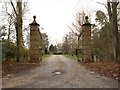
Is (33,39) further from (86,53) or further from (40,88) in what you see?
(40,88)

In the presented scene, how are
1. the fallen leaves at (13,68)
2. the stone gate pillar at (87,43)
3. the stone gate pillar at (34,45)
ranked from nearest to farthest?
the fallen leaves at (13,68) → the stone gate pillar at (87,43) → the stone gate pillar at (34,45)

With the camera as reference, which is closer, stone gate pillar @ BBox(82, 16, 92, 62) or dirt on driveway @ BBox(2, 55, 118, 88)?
dirt on driveway @ BBox(2, 55, 118, 88)

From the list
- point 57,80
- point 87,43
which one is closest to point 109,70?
point 57,80

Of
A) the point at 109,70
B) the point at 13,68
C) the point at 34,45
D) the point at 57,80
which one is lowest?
the point at 57,80

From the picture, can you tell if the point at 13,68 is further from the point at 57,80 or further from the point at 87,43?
the point at 87,43

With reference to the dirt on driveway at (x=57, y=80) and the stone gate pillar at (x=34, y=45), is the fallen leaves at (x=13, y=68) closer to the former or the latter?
the dirt on driveway at (x=57, y=80)

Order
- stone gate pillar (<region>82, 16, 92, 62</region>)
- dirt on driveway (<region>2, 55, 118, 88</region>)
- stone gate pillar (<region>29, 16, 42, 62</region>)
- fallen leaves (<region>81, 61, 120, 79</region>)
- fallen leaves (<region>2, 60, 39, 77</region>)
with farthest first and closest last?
stone gate pillar (<region>29, 16, 42, 62</region>) < stone gate pillar (<region>82, 16, 92, 62</region>) < fallen leaves (<region>2, 60, 39, 77</region>) < fallen leaves (<region>81, 61, 120, 79</region>) < dirt on driveway (<region>2, 55, 118, 88</region>)

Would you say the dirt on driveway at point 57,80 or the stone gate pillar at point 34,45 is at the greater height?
the stone gate pillar at point 34,45

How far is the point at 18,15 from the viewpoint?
837 inches

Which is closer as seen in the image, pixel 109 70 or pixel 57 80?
pixel 57 80

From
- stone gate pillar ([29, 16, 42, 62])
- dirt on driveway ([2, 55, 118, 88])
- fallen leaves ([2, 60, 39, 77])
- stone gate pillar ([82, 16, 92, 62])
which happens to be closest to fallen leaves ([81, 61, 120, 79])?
dirt on driveway ([2, 55, 118, 88])

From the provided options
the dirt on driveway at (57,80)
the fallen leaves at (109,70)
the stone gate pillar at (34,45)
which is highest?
the stone gate pillar at (34,45)

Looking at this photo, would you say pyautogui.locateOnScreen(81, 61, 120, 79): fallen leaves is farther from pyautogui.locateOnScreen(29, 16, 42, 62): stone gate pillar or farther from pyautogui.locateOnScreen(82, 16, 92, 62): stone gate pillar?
pyautogui.locateOnScreen(29, 16, 42, 62): stone gate pillar

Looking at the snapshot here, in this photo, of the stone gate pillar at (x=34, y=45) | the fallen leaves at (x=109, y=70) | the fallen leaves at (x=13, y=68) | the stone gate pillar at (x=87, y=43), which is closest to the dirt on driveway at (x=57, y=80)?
the fallen leaves at (x=109, y=70)
